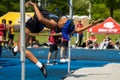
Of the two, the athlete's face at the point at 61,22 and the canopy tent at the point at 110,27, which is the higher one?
the athlete's face at the point at 61,22

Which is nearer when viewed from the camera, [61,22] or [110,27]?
[61,22]

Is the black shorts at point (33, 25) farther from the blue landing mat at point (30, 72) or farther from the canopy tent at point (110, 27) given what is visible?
the canopy tent at point (110, 27)

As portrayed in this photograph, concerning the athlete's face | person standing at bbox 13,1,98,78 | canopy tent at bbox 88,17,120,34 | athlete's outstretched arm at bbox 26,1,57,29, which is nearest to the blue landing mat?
person standing at bbox 13,1,98,78

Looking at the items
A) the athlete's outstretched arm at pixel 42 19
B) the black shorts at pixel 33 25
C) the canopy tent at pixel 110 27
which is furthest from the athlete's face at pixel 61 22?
the canopy tent at pixel 110 27

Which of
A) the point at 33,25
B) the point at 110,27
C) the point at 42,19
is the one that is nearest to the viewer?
the point at 42,19

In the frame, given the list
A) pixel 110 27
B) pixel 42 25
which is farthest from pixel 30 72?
pixel 110 27

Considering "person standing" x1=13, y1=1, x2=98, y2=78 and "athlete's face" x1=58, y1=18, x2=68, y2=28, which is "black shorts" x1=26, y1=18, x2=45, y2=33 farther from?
"athlete's face" x1=58, y1=18, x2=68, y2=28

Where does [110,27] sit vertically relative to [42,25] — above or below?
below

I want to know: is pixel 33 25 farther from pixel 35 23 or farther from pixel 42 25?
pixel 42 25

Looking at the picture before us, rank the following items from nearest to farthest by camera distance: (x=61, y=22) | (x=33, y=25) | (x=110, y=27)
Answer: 1. (x=33, y=25)
2. (x=61, y=22)
3. (x=110, y=27)

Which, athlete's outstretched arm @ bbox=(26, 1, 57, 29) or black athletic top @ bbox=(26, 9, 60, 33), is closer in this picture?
athlete's outstretched arm @ bbox=(26, 1, 57, 29)

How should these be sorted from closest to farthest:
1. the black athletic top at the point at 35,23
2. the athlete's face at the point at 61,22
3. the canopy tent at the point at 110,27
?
the black athletic top at the point at 35,23
the athlete's face at the point at 61,22
the canopy tent at the point at 110,27

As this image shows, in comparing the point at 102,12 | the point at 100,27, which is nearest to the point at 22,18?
the point at 100,27

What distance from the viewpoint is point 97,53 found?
17250 mm
